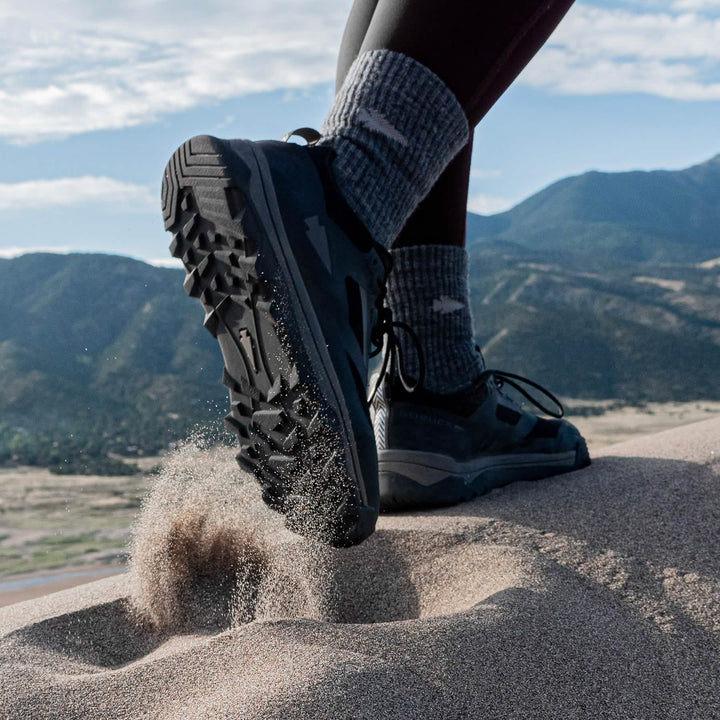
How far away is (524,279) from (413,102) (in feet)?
67.2

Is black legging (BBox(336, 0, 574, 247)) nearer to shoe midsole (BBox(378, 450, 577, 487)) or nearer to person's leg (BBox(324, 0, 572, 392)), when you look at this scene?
person's leg (BBox(324, 0, 572, 392))

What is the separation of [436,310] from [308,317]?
1.60 ft

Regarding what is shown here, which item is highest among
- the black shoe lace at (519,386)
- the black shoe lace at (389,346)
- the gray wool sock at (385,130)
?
the gray wool sock at (385,130)

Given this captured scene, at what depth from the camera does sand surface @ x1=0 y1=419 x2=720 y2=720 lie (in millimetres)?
688

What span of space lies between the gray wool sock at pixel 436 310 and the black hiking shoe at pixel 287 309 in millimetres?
373

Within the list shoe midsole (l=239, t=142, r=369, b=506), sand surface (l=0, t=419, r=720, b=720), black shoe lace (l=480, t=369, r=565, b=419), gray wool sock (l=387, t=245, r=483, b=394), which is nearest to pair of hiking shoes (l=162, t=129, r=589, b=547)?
shoe midsole (l=239, t=142, r=369, b=506)

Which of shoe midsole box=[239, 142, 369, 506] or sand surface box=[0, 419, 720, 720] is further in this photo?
shoe midsole box=[239, 142, 369, 506]

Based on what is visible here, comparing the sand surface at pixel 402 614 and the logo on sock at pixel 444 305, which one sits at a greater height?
the logo on sock at pixel 444 305

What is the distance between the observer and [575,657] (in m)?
0.80

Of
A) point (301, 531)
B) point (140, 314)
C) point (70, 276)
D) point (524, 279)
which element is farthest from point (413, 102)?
point (524, 279)

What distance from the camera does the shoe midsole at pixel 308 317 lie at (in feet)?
2.92

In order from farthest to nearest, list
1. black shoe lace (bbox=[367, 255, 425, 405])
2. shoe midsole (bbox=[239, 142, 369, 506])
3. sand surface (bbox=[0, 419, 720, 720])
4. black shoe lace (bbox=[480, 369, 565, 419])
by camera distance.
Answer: black shoe lace (bbox=[480, 369, 565, 419]) → black shoe lace (bbox=[367, 255, 425, 405]) → shoe midsole (bbox=[239, 142, 369, 506]) → sand surface (bbox=[0, 419, 720, 720])

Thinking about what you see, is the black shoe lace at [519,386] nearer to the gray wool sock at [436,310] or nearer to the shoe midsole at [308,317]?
the gray wool sock at [436,310]

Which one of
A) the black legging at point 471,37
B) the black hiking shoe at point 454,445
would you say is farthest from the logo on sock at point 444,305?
the black legging at point 471,37
